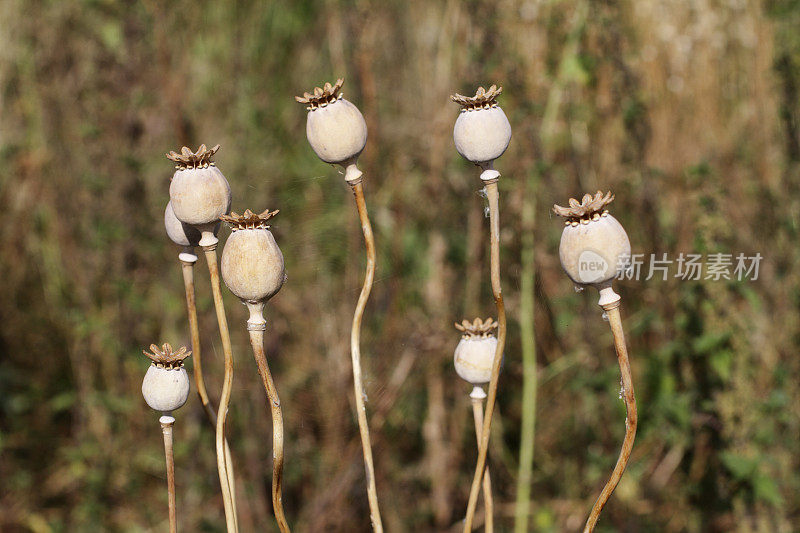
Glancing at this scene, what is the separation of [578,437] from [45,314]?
1.22 meters

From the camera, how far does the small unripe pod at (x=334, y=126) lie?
1.74ft

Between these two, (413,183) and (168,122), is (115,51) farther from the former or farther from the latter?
(413,183)

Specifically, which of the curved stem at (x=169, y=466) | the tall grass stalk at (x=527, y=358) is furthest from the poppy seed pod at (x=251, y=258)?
the tall grass stalk at (x=527, y=358)

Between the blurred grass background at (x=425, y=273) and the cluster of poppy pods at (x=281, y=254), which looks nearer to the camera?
the cluster of poppy pods at (x=281, y=254)

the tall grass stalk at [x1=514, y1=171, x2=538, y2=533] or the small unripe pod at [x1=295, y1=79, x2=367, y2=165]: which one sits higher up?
the small unripe pod at [x1=295, y1=79, x2=367, y2=165]

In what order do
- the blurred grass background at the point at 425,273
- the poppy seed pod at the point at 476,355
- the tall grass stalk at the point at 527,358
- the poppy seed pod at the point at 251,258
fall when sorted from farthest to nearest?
the blurred grass background at the point at 425,273
the tall grass stalk at the point at 527,358
the poppy seed pod at the point at 476,355
the poppy seed pod at the point at 251,258

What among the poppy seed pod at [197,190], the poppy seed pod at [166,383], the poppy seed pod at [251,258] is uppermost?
the poppy seed pod at [197,190]

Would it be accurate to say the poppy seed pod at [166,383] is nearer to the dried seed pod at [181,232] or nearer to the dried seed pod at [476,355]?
the dried seed pod at [181,232]

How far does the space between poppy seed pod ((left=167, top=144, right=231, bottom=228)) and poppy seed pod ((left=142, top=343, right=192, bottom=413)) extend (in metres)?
0.09

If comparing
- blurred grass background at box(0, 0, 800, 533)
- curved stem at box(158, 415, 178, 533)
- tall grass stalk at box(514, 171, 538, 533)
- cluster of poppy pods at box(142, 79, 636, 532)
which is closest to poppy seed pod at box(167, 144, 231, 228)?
cluster of poppy pods at box(142, 79, 636, 532)

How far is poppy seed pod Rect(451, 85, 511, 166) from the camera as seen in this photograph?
0.53m

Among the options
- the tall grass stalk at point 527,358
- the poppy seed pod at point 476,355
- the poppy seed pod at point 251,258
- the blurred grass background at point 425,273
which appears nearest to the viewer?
the poppy seed pod at point 251,258

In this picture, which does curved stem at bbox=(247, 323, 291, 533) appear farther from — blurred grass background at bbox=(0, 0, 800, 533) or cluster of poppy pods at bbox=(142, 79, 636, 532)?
blurred grass background at bbox=(0, 0, 800, 533)

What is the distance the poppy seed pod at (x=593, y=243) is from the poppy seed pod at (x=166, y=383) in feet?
0.86
